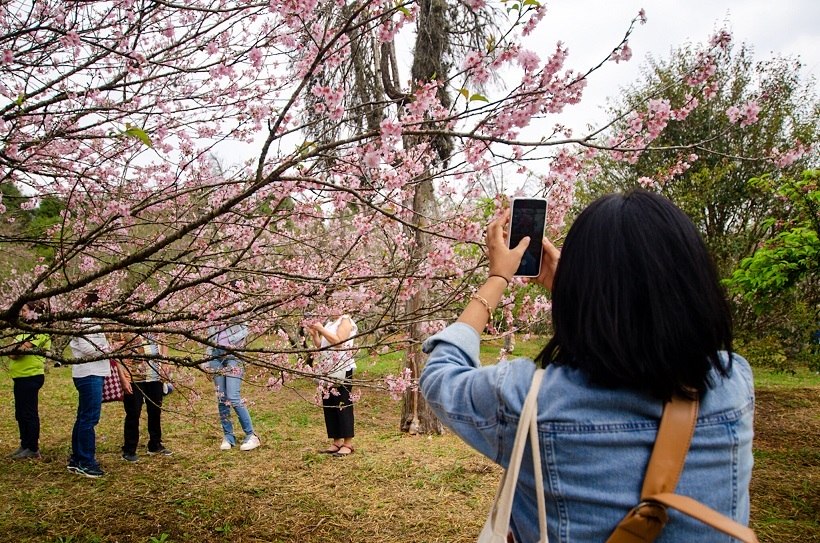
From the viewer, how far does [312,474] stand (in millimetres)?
5098

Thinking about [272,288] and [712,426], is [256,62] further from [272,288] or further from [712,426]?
[712,426]

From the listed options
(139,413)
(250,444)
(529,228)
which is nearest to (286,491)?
(250,444)

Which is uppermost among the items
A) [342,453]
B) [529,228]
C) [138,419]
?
[529,228]

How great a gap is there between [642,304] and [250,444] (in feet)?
18.9

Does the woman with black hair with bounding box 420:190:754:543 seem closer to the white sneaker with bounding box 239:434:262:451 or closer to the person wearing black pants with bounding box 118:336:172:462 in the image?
the person wearing black pants with bounding box 118:336:172:462

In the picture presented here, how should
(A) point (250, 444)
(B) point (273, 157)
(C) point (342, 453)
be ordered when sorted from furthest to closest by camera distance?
1. (A) point (250, 444)
2. (C) point (342, 453)
3. (B) point (273, 157)

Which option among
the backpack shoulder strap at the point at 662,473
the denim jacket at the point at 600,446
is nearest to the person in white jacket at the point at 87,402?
the denim jacket at the point at 600,446

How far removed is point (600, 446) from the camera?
90 cm

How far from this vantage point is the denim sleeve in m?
0.97

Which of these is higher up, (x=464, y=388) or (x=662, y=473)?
(x=464, y=388)

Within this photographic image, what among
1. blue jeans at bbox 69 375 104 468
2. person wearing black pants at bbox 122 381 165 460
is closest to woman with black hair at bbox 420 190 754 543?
blue jeans at bbox 69 375 104 468

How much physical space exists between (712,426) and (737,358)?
186mm

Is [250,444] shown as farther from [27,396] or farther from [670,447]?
[670,447]

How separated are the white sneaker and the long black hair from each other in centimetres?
559
